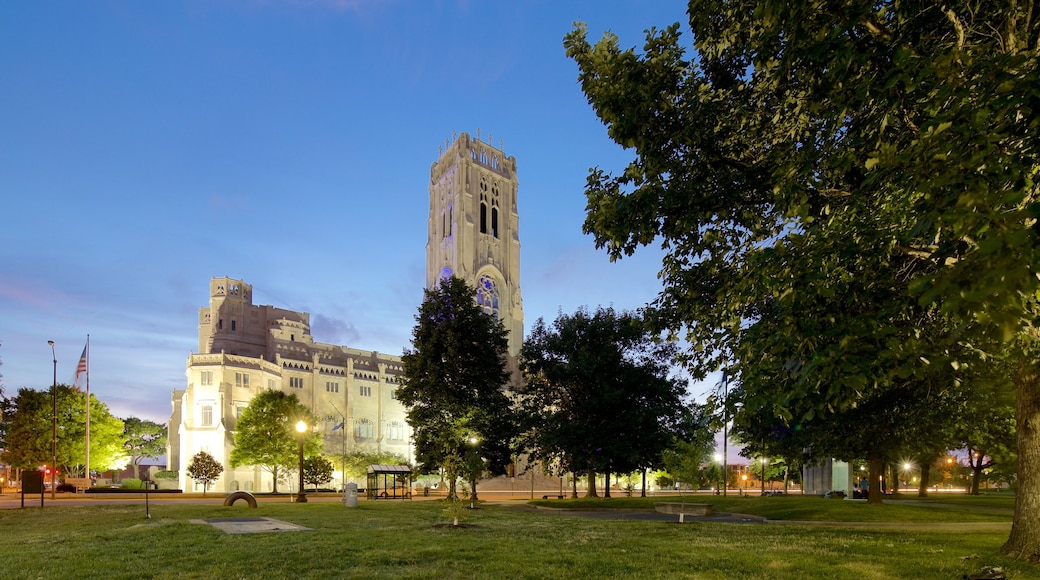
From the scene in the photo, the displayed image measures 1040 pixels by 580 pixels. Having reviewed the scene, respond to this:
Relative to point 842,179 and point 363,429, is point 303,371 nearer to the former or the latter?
point 363,429

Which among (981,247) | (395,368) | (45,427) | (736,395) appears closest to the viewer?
(981,247)

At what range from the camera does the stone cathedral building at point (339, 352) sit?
8350 centimetres

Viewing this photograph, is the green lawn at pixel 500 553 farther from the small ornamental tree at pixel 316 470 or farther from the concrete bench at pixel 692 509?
the small ornamental tree at pixel 316 470

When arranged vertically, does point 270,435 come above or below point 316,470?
above

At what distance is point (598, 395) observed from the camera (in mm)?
43875

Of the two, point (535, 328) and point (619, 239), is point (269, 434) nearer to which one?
point (535, 328)

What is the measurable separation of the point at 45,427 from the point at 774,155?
7884 cm

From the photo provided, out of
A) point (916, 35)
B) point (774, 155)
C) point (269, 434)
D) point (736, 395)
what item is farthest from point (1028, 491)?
point (269, 434)

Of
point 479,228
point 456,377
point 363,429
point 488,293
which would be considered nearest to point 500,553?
point 456,377

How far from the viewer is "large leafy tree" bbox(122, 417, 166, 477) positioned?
5261 inches

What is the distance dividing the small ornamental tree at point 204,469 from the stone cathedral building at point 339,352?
4.58 metres

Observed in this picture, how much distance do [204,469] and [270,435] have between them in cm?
1047

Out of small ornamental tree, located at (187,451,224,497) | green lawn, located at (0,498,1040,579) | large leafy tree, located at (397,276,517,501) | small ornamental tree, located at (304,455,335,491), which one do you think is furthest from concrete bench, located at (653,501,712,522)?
small ornamental tree, located at (187,451,224,497)

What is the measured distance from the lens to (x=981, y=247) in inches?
176
